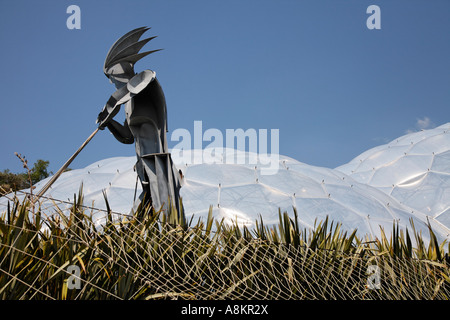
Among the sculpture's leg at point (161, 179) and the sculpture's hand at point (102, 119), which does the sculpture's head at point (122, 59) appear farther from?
the sculpture's leg at point (161, 179)

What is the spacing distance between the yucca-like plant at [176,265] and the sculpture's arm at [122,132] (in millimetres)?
1365

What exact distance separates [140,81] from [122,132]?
855 mm

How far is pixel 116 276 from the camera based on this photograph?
13.0ft

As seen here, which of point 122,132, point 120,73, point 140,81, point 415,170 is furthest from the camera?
point 415,170

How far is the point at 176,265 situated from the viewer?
4.38 meters

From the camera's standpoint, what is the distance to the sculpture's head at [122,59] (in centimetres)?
577

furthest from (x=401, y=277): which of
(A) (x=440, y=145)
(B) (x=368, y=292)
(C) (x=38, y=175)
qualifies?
(C) (x=38, y=175)

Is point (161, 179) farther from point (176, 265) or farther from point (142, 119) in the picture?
point (176, 265)

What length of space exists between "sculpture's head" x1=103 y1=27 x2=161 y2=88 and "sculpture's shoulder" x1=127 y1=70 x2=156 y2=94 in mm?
323

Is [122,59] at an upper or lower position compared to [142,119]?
upper

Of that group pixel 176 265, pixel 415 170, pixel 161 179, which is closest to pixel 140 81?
pixel 161 179

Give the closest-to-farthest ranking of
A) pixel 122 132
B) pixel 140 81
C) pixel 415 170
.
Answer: pixel 140 81
pixel 122 132
pixel 415 170

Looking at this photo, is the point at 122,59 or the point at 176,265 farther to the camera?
the point at 122,59
